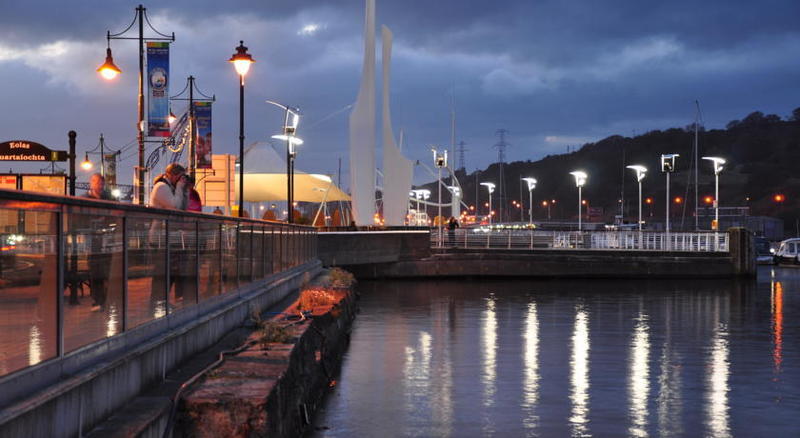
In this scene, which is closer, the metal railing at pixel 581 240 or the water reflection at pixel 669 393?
the water reflection at pixel 669 393

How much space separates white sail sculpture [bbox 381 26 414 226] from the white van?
30.0 m

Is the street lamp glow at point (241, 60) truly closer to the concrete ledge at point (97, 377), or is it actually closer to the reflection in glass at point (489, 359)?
the reflection in glass at point (489, 359)

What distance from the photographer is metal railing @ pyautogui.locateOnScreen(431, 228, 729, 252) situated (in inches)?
2313

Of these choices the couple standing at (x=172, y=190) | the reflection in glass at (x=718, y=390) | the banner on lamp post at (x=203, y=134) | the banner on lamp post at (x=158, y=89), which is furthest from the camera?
the banner on lamp post at (x=203, y=134)

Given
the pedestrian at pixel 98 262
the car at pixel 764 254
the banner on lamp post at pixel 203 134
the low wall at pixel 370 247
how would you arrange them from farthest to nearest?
the car at pixel 764 254 < the low wall at pixel 370 247 < the banner on lamp post at pixel 203 134 < the pedestrian at pixel 98 262

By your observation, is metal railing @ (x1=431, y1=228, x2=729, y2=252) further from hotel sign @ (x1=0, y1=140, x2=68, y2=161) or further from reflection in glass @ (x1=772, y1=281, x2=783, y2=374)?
hotel sign @ (x1=0, y1=140, x2=68, y2=161)

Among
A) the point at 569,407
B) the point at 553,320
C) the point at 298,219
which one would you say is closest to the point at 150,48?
the point at 553,320

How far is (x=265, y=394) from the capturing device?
927cm

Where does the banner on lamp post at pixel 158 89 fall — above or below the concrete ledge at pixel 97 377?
above

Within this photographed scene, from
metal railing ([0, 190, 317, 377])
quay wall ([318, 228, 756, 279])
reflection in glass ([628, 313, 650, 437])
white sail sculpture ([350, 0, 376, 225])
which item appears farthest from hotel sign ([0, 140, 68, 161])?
white sail sculpture ([350, 0, 376, 225])

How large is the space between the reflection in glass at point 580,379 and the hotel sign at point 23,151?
1582cm

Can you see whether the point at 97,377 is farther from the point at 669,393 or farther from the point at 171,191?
the point at 669,393

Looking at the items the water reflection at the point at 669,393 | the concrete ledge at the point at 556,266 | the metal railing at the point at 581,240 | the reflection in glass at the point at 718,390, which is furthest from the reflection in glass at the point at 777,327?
the metal railing at the point at 581,240

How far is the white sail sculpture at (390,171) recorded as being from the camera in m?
73.9
